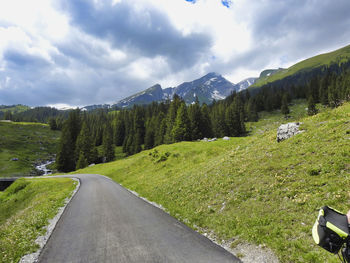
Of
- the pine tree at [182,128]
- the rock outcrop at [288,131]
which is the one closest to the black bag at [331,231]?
the rock outcrop at [288,131]

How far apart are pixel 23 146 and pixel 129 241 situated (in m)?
153

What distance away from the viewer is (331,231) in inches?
134

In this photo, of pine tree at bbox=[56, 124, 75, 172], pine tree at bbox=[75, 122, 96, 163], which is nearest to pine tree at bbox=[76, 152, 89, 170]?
pine tree at bbox=[75, 122, 96, 163]

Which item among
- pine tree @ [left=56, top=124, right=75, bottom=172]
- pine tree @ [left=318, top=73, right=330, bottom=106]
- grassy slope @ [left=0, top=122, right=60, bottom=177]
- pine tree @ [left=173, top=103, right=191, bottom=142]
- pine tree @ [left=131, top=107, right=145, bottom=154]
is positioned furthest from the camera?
pine tree @ [left=318, top=73, right=330, bottom=106]

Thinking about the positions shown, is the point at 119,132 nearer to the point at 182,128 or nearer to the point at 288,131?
the point at 182,128

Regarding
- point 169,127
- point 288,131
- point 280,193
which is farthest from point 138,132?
point 280,193

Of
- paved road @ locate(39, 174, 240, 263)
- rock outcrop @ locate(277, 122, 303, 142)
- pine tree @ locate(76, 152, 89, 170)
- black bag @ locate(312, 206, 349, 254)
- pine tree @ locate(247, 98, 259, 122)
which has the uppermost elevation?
pine tree @ locate(247, 98, 259, 122)

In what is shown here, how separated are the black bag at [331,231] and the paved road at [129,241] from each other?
171 inches

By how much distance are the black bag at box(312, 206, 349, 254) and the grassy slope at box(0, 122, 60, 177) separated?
100 m

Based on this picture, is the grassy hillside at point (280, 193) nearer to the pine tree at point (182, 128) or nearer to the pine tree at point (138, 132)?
the pine tree at point (182, 128)

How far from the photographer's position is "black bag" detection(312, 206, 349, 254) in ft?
11.0

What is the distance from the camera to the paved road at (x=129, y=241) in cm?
715

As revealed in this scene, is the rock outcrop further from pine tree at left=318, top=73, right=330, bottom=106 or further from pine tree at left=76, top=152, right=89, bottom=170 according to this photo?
pine tree at left=318, top=73, right=330, bottom=106

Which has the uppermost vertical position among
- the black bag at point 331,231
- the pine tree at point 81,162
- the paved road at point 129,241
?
the black bag at point 331,231
